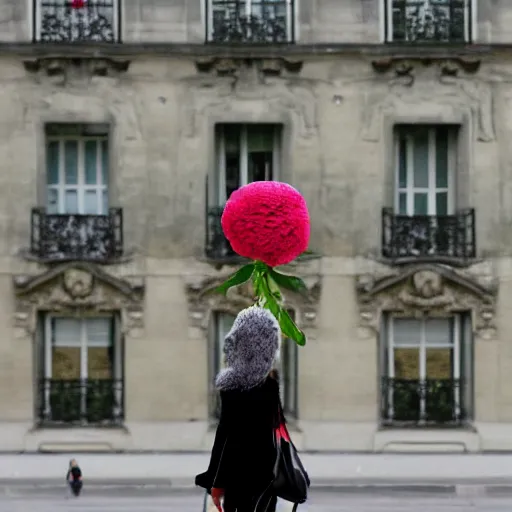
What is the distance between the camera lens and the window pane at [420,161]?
2272 cm

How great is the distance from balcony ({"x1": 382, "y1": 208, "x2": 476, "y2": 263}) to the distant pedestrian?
5.80 m

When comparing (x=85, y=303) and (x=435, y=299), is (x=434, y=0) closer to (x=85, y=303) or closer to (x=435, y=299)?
(x=435, y=299)

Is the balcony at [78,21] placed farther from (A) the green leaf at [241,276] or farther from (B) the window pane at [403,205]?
(A) the green leaf at [241,276]

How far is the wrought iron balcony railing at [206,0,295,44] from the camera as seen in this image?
22203mm

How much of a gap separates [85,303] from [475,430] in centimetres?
603

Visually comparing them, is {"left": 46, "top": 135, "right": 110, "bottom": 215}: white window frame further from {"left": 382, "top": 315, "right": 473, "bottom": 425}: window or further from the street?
the street

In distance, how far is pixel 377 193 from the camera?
22312mm

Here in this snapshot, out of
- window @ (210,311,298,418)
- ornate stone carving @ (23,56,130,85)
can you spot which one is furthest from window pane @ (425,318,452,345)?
ornate stone carving @ (23,56,130,85)

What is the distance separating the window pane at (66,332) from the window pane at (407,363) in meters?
4.74

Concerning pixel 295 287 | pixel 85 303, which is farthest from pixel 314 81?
pixel 295 287

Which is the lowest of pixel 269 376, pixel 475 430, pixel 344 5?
pixel 475 430

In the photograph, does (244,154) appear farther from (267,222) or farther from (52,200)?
(267,222)

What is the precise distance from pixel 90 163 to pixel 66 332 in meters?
2.57

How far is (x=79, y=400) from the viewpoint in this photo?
2212 cm
